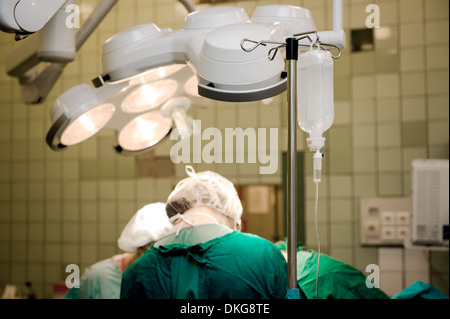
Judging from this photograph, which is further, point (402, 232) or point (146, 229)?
point (402, 232)

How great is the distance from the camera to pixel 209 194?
1.70m

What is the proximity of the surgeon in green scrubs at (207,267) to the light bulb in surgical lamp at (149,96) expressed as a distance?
0.43m

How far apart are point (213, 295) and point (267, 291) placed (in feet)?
0.51

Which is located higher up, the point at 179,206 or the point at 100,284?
the point at 179,206

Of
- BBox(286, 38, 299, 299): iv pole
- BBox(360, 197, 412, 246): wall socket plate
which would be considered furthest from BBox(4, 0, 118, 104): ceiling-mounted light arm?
BBox(360, 197, 412, 246): wall socket plate

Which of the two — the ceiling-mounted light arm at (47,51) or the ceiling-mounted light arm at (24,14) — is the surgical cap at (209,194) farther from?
the ceiling-mounted light arm at (24,14)

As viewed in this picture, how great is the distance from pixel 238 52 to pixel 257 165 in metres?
1.86

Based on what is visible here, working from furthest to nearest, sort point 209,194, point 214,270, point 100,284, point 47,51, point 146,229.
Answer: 1. point 100,284
2. point 146,229
3. point 209,194
4. point 214,270
5. point 47,51

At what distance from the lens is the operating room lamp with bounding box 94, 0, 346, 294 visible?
38.2 inches

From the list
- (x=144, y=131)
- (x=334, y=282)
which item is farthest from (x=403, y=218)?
(x=144, y=131)

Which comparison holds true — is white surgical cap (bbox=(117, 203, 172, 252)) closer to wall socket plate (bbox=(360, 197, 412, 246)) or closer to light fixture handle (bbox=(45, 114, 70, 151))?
light fixture handle (bbox=(45, 114, 70, 151))

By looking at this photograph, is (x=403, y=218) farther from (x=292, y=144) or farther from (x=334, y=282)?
(x=292, y=144)
